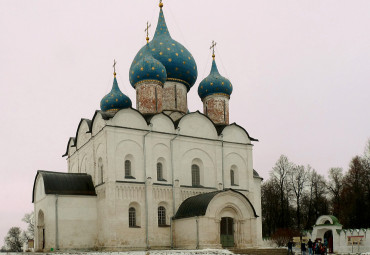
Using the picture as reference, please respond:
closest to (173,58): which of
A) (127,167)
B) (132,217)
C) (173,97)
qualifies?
(173,97)

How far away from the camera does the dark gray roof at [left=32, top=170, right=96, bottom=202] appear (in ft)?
77.7

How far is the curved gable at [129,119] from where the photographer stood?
24.3 m

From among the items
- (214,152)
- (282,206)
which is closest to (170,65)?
(214,152)

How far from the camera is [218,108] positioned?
97.0ft

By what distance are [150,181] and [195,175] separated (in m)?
3.20

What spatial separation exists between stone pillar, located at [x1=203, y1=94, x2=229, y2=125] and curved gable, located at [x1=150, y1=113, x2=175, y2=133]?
14.4 ft

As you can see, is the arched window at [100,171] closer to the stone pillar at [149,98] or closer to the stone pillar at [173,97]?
the stone pillar at [149,98]

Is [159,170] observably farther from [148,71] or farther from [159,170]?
[148,71]

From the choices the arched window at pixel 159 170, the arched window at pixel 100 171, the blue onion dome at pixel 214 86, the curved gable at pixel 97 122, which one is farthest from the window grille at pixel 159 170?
the blue onion dome at pixel 214 86

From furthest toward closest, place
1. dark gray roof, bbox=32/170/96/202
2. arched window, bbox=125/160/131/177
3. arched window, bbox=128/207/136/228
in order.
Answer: arched window, bbox=125/160/131/177, arched window, bbox=128/207/136/228, dark gray roof, bbox=32/170/96/202

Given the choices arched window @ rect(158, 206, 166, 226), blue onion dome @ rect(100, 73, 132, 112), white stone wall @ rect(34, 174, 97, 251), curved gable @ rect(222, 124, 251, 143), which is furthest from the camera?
blue onion dome @ rect(100, 73, 132, 112)

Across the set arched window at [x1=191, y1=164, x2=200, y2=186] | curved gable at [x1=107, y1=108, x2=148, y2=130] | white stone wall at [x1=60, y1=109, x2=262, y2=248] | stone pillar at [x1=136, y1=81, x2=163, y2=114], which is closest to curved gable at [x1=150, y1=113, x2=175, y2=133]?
white stone wall at [x1=60, y1=109, x2=262, y2=248]

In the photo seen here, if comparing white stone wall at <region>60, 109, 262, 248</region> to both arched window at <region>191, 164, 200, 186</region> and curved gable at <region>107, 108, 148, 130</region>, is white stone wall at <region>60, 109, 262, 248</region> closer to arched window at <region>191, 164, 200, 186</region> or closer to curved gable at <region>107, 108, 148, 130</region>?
curved gable at <region>107, 108, 148, 130</region>

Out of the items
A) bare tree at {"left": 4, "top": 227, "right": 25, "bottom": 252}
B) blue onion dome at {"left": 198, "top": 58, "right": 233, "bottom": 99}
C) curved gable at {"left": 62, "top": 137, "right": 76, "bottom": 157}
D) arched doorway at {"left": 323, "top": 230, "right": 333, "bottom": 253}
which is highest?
blue onion dome at {"left": 198, "top": 58, "right": 233, "bottom": 99}
